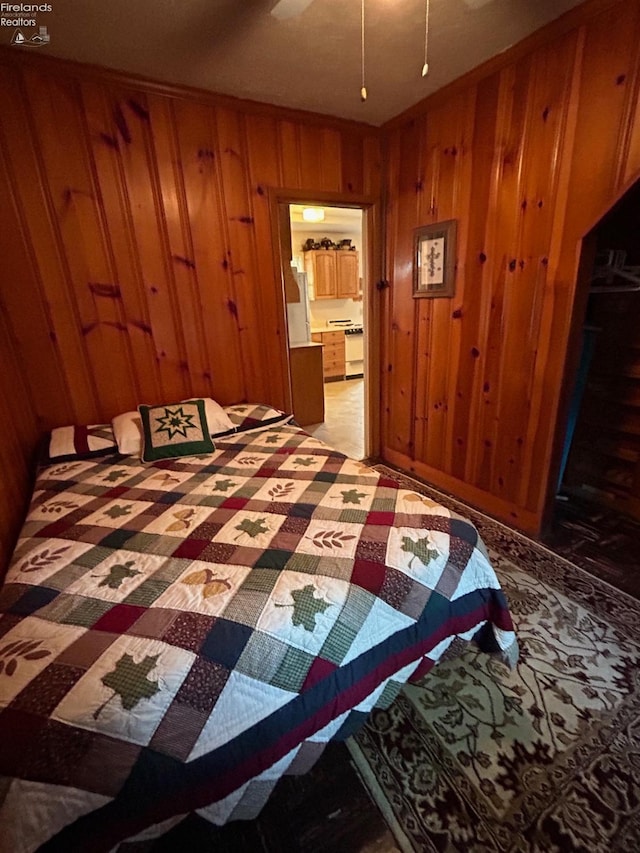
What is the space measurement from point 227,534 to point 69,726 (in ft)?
2.11

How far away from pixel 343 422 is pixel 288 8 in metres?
3.54

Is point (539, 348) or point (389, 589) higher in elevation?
point (539, 348)

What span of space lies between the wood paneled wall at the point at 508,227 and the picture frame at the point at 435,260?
0.19ft

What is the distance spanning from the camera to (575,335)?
1.95 metres

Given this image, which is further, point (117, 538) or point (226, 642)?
point (117, 538)

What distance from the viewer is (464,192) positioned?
91.4 inches

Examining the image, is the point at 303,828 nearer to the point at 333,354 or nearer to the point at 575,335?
the point at 575,335

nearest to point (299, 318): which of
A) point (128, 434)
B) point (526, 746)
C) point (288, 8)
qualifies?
point (128, 434)

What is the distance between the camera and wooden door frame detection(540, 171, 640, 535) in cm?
172

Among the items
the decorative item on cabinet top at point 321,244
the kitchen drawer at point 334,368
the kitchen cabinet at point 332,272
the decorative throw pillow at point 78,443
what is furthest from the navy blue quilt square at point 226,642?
the decorative item on cabinet top at point 321,244

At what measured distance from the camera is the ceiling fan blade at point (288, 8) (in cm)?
152

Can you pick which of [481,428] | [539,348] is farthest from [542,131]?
[481,428]

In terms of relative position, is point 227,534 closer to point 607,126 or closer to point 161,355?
point 161,355

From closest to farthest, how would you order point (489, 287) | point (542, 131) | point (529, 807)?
1. point (529, 807)
2. point (542, 131)
3. point (489, 287)
